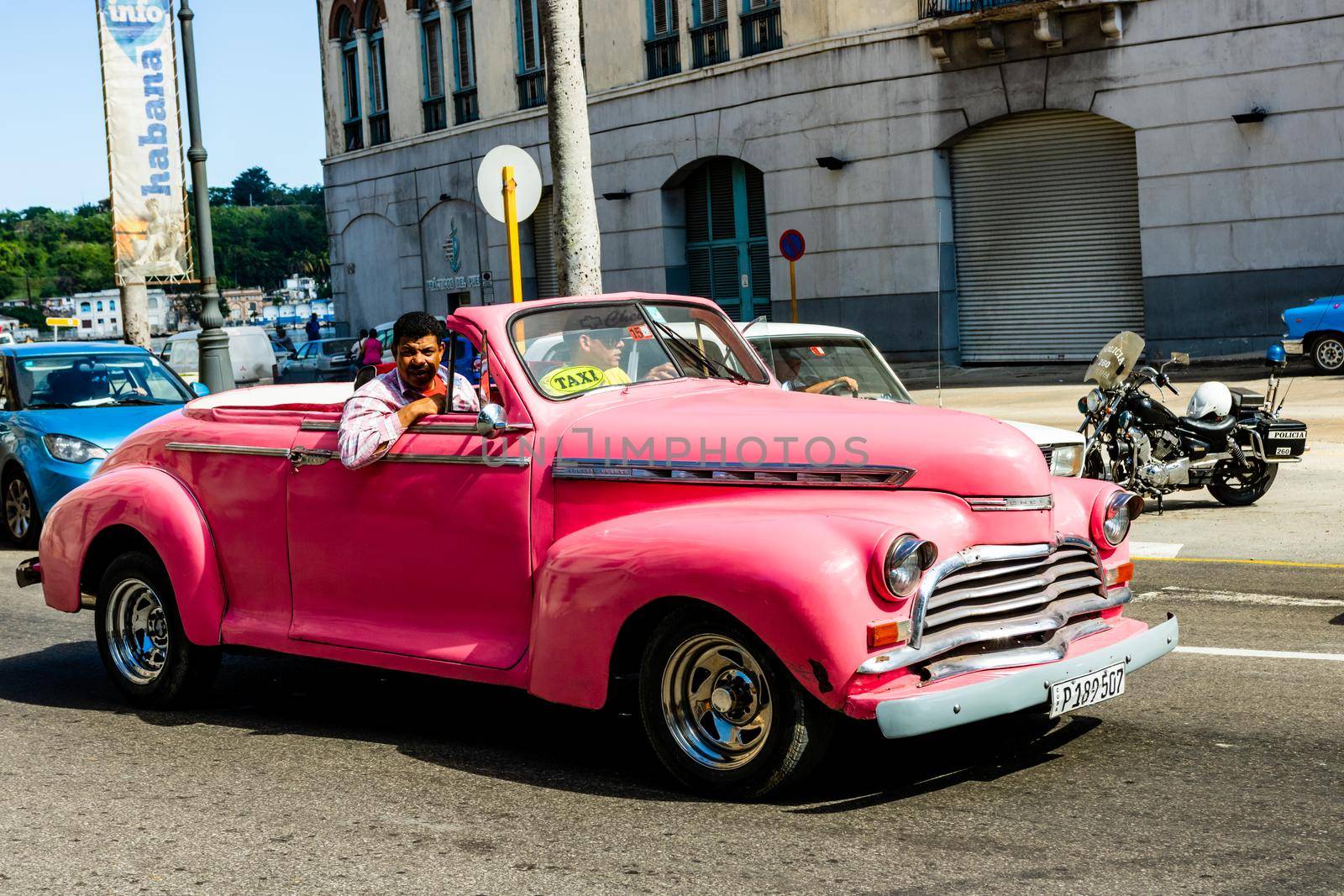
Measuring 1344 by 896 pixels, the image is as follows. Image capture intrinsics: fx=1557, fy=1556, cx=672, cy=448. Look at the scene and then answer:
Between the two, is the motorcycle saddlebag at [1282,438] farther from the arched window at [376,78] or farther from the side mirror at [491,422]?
the arched window at [376,78]

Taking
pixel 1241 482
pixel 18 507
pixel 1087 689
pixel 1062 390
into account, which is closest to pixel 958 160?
pixel 1062 390

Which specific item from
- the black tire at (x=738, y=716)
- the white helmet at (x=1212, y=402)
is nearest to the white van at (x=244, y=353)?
the white helmet at (x=1212, y=402)

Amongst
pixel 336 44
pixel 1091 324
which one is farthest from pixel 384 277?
pixel 1091 324

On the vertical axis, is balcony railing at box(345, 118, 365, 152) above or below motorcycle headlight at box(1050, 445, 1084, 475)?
above

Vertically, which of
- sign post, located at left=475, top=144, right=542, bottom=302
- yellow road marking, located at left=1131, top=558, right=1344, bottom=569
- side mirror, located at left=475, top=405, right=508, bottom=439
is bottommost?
yellow road marking, located at left=1131, top=558, right=1344, bottom=569

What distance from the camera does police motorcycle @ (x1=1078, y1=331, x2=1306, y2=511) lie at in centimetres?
1179

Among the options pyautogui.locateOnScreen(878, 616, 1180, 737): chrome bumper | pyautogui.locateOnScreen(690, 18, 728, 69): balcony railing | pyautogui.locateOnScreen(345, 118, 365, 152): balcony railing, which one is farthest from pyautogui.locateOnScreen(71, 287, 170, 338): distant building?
pyautogui.locateOnScreen(878, 616, 1180, 737): chrome bumper

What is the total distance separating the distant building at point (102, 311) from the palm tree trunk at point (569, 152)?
14823 cm

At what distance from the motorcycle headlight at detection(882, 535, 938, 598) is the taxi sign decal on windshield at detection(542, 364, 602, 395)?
5.47 feet

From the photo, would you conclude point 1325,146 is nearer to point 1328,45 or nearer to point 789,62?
point 1328,45

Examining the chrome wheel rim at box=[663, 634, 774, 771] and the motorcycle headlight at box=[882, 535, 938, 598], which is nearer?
the motorcycle headlight at box=[882, 535, 938, 598]

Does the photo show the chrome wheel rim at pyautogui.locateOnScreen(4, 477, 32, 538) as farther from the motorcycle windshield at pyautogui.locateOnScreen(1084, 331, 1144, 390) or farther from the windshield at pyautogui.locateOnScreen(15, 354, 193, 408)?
the motorcycle windshield at pyautogui.locateOnScreen(1084, 331, 1144, 390)

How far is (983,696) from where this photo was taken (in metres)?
4.77

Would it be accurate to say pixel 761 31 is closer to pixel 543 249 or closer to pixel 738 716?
pixel 543 249
